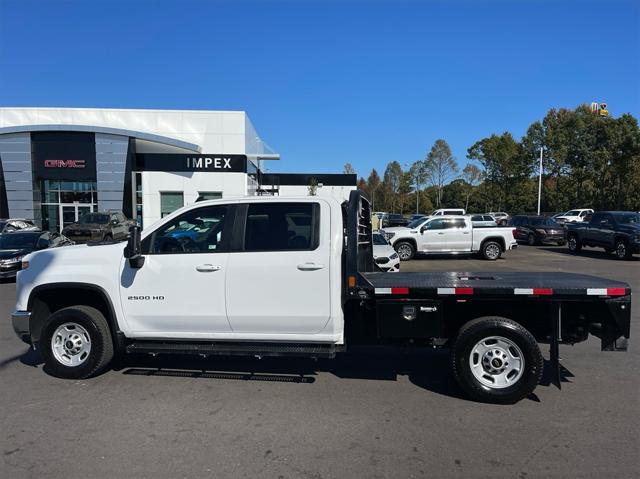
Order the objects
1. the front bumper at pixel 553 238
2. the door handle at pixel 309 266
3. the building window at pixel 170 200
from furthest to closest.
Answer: the building window at pixel 170 200, the front bumper at pixel 553 238, the door handle at pixel 309 266

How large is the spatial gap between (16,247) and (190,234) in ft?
39.0

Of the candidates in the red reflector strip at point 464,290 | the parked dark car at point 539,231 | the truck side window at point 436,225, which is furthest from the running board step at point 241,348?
the parked dark car at point 539,231

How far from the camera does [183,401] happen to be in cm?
456

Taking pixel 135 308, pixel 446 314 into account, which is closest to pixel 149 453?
pixel 135 308

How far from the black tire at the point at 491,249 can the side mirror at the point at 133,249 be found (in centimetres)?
1682

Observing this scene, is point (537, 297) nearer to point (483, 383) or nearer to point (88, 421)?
point (483, 383)

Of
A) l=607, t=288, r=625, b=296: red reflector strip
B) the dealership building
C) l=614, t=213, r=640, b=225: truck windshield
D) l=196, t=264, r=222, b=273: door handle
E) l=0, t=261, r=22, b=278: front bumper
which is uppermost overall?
the dealership building

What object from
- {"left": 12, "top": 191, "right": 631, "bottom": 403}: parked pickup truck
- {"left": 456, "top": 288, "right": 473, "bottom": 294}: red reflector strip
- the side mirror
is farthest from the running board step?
{"left": 456, "top": 288, "right": 473, "bottom": 294}: red reflector strip

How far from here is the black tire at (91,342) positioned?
506 centimetres

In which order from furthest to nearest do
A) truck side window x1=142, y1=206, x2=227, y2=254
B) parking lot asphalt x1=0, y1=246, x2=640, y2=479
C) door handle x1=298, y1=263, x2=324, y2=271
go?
truck side window x1=142, y1=206, x2=227, y2=254 → door handle x1=298, y1=263, x2=324, y2=271 → parking lot asphalt x1=0, y1=246, x2=640, y2=479

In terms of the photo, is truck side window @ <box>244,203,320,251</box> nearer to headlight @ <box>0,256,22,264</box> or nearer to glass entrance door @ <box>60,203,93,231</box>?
headlight @ <box>0,256,22,264</box>

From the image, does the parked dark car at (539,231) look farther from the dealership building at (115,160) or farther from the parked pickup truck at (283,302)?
the parked pickup truck at (283,302)

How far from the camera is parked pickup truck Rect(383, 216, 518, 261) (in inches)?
752

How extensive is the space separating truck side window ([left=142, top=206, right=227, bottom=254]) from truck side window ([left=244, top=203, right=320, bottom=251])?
34 cm
